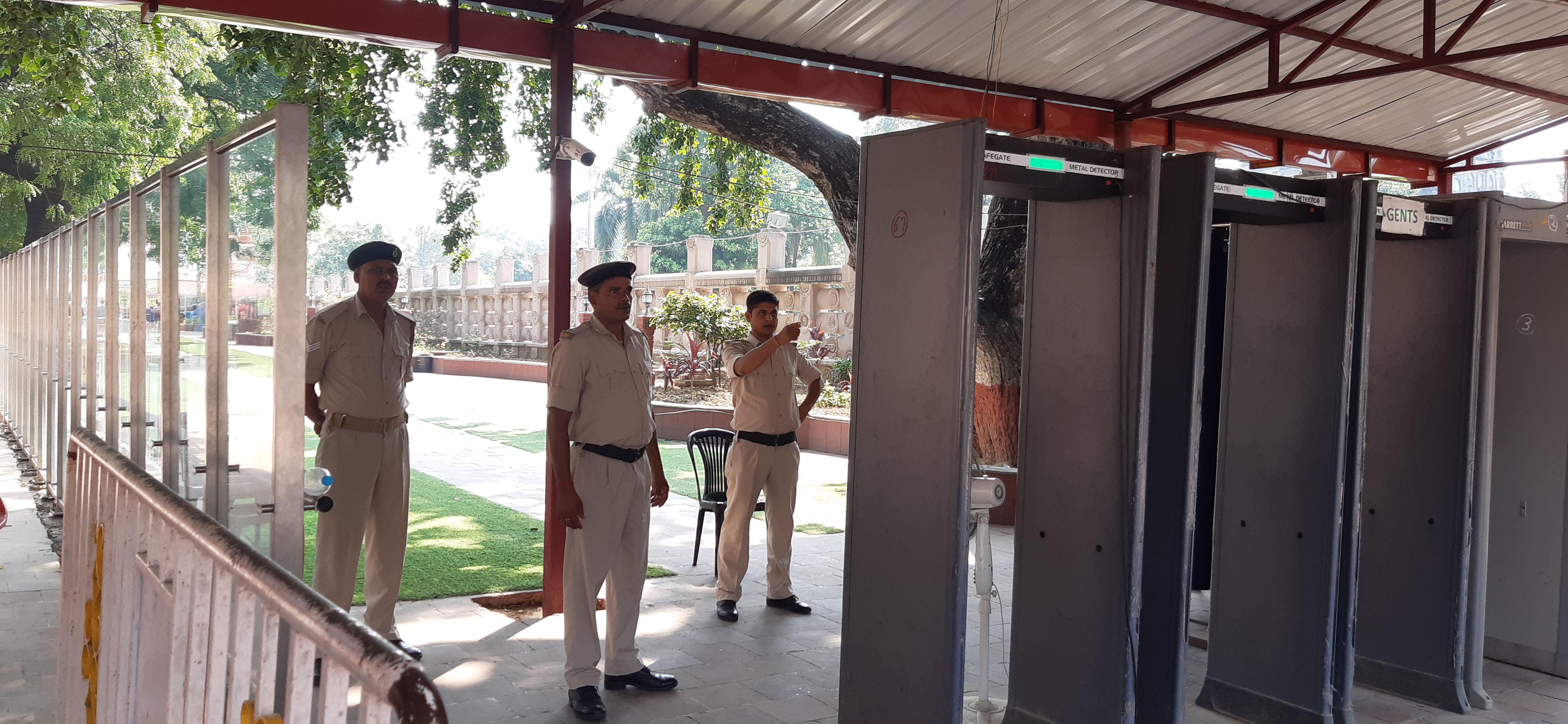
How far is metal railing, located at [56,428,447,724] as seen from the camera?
4.80ft

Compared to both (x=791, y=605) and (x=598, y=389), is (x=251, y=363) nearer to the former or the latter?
(x=598, y=389)

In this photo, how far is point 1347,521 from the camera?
4.46 m

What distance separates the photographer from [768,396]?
595cm

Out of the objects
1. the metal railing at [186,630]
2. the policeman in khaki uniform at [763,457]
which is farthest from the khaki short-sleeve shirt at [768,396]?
the metal railing at [186,630]

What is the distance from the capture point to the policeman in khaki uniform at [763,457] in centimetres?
591

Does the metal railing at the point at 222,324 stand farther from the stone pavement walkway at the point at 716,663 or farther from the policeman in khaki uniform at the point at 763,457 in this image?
the policeman in khaki uniform at the point at 763,457

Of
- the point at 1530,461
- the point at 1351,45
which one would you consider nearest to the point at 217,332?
the point at 1530,461

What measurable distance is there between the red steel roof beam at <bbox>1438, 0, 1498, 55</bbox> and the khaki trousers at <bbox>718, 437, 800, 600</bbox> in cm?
483

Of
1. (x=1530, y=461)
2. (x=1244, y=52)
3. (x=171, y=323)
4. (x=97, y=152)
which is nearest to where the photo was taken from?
(x=171, y=323)

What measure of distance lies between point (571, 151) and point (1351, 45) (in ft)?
17.8

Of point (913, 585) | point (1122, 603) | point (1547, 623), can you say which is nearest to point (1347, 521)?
point (1122, 603)

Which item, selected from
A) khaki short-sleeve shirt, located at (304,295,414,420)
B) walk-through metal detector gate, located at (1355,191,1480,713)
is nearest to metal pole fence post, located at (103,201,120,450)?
khaki short-sleeve shirt, located at (304,295,414,420)

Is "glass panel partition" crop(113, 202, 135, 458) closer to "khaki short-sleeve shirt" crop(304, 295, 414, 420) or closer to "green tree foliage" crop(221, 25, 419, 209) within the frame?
"khaki short-sleeve shirt" crop(304, 295, 414, 420)

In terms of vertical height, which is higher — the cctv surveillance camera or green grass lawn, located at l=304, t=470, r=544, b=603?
the cctv surveillance camera
